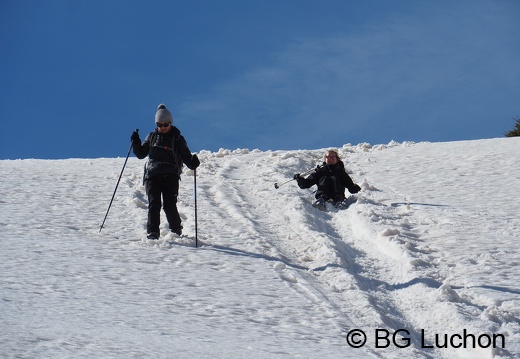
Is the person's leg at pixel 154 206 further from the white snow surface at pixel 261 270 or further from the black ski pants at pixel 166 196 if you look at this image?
the white snow surface at pixel 261 270

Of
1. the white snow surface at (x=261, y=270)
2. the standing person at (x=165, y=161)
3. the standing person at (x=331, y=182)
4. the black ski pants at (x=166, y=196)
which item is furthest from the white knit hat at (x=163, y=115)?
the standing person at (x=331, y=182)

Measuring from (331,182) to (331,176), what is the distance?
12 centimetres

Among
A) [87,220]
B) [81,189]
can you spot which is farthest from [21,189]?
[87,220]

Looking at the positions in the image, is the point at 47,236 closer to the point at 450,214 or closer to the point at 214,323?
the point at 214,323

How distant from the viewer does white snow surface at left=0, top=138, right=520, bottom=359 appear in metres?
8.20

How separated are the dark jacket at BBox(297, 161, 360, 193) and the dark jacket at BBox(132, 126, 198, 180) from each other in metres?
3.53

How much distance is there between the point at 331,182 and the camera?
1580 centimetres

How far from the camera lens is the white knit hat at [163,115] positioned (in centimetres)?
1283

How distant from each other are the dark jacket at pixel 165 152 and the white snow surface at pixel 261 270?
34.5 inches

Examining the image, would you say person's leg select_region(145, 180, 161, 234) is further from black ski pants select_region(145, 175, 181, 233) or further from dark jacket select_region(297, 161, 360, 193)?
dark jacket select_region(297, 161, 360, 193)

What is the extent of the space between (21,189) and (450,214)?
7294 millimetres

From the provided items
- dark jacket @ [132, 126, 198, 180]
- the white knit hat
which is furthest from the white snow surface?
the white knit hat

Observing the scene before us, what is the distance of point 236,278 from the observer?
1043 centimetres

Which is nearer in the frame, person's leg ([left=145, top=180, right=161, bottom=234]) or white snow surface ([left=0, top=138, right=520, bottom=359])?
white snow surface ([left=0, top=138, right=520, bottom=359])
